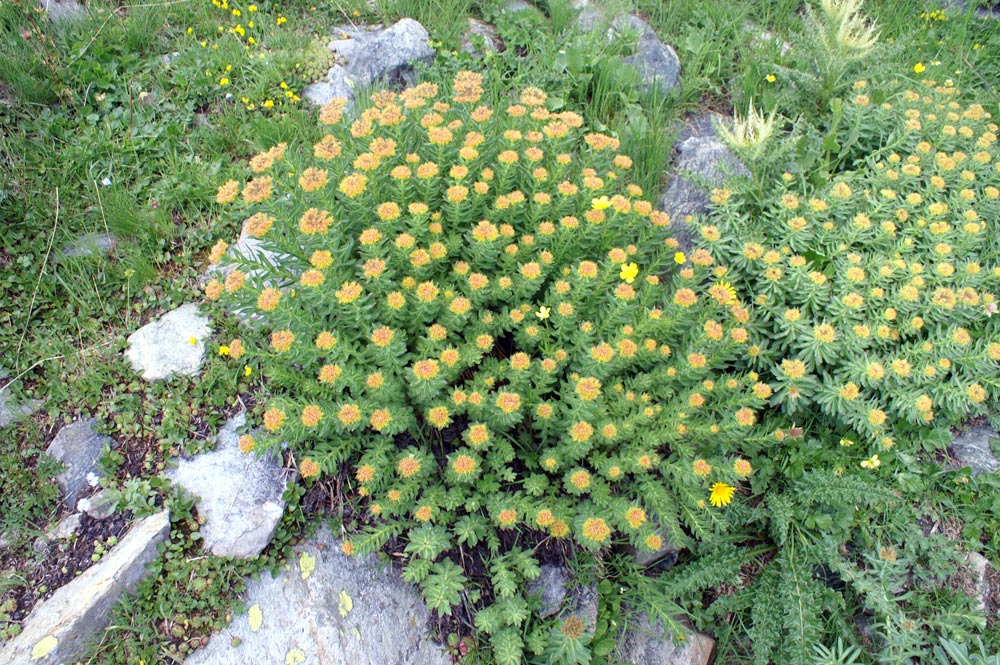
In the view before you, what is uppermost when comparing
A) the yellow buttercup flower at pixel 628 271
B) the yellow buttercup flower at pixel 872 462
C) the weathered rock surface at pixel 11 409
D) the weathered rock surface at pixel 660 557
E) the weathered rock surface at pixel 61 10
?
the weathered rock surface at pixel 61 10

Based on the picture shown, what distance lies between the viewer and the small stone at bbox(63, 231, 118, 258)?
3.79 meters

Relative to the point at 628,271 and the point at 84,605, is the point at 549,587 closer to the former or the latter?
the point at 628,271

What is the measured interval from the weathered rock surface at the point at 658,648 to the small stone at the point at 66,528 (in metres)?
2.63

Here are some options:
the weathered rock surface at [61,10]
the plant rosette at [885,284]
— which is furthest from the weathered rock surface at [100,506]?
the weathered rock surface at [61,10]

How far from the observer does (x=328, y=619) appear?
2.85 metres

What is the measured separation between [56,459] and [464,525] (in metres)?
2.11

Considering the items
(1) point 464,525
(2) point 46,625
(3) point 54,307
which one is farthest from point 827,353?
(3) point 54,307

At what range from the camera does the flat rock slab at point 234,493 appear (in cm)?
296

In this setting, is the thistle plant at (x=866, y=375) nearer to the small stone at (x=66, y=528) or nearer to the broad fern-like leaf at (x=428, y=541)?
the broad fern-like leaf at (x=428, y=541)

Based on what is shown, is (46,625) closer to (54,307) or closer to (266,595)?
(266,595)

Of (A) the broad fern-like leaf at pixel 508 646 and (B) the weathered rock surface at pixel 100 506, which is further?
(B) the weathered rock surface at pixel 100 506

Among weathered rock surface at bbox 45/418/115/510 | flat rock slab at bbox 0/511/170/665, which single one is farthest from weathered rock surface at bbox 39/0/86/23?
flat rock slab at bbox 0/511/170/665

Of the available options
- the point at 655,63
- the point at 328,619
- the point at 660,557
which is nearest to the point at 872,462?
the point at 660,557

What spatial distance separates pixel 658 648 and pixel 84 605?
255 cm
